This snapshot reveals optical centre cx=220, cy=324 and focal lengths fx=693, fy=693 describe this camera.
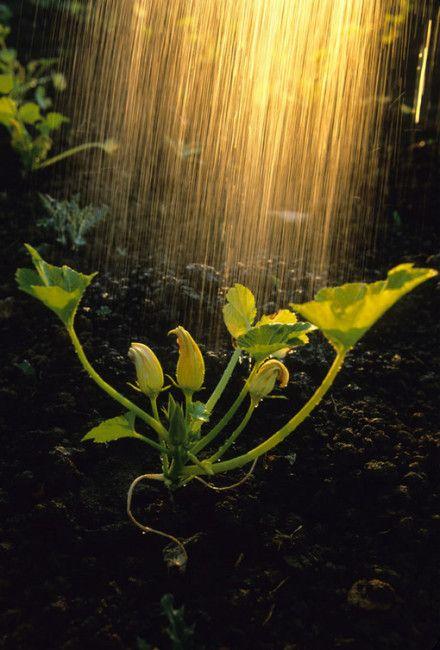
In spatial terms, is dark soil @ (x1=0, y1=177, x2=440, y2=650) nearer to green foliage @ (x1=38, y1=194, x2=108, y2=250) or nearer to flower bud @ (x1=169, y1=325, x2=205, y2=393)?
flower bud @ (x1=169, y1=325, x2=205, y2=393)

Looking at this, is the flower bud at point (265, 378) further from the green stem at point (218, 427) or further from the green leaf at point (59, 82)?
the green leaf at point (59, 82)

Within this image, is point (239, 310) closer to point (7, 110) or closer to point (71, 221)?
point (71, 221)

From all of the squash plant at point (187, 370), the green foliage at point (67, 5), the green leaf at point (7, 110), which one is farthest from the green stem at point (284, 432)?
the green foliage at point (67, 5)

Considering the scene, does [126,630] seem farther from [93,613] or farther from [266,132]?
[266,132]

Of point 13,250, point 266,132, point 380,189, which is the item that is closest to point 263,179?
point 266,132

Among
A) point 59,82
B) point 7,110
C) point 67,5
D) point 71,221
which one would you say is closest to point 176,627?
point 71,221
